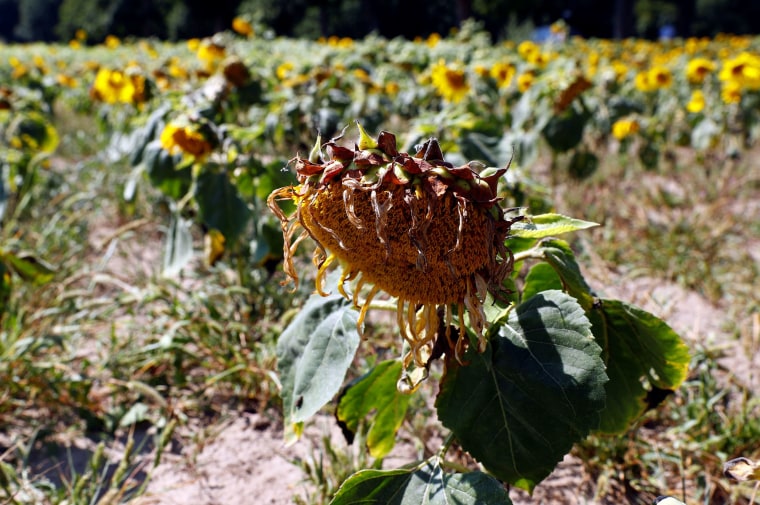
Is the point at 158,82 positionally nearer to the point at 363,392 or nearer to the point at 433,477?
the point at 363,392

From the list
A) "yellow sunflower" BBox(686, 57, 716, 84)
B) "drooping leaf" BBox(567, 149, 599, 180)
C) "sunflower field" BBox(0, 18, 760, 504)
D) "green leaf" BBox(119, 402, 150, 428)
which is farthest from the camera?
"yellow sunflower" BBox(686, 57, 716, 84)

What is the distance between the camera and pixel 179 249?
2.24 meters

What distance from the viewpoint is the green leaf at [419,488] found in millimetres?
1047

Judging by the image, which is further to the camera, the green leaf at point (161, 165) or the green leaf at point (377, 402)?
the green leaf at point (161, 165)

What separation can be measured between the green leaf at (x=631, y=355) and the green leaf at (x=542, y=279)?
92 millimetres

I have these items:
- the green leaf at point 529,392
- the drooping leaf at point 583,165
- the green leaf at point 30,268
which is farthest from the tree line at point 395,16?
the green leaf at point 529,392

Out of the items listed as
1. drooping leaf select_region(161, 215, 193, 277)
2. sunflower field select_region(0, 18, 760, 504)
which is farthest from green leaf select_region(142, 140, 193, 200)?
drooping leaf select_region(161, 215, 193, 277)

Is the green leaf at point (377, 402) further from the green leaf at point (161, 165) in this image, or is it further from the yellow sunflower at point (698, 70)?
the yellow sunflower at point (698, 70)

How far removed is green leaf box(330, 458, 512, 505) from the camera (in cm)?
105

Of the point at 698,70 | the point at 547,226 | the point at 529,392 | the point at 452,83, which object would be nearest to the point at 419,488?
the point at 529,392

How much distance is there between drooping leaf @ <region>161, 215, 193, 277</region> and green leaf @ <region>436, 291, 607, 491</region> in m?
1.35

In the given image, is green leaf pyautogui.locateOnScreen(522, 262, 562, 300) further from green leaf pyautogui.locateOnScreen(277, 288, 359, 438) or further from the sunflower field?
green leaf pyautogui.locateOnScreen(277, 288, 359, 438)

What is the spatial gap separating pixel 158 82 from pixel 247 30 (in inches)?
85.3

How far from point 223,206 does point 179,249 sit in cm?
29
